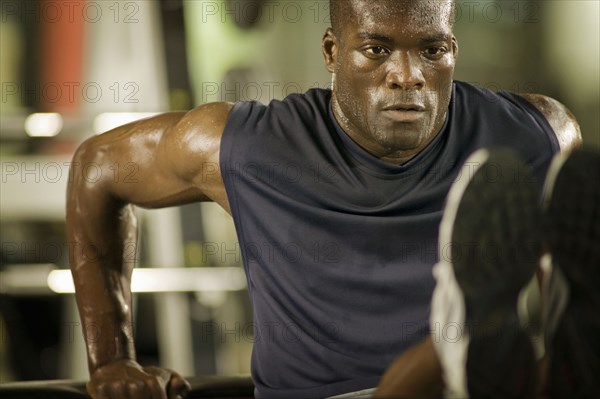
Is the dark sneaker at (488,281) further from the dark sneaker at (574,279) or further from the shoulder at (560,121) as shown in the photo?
the shoulder at (560,121)

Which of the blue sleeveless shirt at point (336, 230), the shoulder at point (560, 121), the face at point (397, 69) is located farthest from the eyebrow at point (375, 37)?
the shoulder at point (560, 121)

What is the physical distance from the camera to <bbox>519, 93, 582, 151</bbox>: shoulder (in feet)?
3.52

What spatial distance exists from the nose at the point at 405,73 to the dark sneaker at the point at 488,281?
24cm

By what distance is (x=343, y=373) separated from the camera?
1.01 m

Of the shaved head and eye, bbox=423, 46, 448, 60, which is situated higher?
the shaved head

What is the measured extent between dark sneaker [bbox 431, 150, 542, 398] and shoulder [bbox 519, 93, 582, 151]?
0.36m

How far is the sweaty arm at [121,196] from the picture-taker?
1.09m

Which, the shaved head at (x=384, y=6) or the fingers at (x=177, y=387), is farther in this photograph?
the fingers at (x=177, y=387)

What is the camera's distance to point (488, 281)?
689mm

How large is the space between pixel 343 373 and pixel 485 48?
200 centimetres

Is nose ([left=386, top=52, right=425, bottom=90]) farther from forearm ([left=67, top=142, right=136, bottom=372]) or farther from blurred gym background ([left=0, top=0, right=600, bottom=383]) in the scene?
blurred gym background ([left=0, top=0, right=600, bottom=383])

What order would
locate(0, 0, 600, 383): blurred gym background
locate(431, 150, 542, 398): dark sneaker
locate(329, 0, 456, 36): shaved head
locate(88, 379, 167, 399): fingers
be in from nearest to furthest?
locate(431, 150, 542, 398): dark sneaker < locate(329, 0, 456, 36): shaved head < locate(88, 379, 167, 399): fingers < locate(0, 0, 600, 383): blurred gym background

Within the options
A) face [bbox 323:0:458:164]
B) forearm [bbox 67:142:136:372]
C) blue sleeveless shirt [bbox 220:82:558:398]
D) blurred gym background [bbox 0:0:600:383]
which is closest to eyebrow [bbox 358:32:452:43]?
face [bbox 323:0:458:164]

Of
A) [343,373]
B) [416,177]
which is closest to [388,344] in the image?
[343,373]
